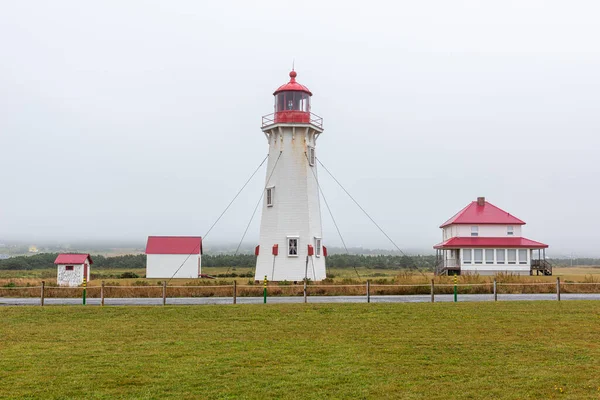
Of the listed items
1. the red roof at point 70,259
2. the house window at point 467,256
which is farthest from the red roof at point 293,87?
the house window at point 467,256

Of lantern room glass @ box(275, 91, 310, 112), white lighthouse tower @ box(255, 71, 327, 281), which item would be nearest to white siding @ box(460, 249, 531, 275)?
white lighthouse tower @ box(255, 71, 327, 281)

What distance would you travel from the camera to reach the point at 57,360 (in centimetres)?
1311

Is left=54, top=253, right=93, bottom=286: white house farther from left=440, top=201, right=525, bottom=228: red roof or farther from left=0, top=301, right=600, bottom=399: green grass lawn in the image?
left=440, top=201, right=525, bottom=228: red roof

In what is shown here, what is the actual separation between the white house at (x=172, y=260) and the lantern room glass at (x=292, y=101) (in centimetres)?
1992

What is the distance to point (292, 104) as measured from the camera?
38.4 m

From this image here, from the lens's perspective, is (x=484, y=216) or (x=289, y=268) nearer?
(x=289, y=268)

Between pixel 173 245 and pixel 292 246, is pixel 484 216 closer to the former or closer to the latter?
pixel 292 246

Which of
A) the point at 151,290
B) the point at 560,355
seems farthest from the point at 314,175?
the point at 560,355

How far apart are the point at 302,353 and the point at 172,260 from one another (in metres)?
41.1

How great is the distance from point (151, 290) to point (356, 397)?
70.0 ft

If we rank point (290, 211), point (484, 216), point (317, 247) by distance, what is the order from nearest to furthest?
point (290, 211) → point (317, 247) → point (484, 216)

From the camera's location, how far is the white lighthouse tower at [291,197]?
121ft

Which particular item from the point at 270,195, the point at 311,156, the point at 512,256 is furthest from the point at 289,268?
the point at 512,256

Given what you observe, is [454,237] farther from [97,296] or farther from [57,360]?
[57,360]
